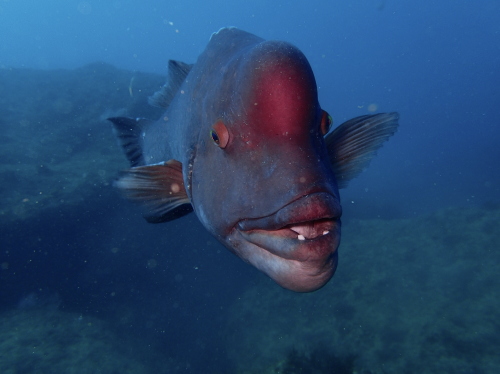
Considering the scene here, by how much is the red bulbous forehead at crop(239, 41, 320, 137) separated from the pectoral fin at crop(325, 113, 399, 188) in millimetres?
1158

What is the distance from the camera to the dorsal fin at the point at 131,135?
196 inches

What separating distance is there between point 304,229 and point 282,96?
31.3 inches

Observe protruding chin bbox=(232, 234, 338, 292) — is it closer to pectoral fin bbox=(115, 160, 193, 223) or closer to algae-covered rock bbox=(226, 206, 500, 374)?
pectoral fin bbox=(115, 160, 193, 223)

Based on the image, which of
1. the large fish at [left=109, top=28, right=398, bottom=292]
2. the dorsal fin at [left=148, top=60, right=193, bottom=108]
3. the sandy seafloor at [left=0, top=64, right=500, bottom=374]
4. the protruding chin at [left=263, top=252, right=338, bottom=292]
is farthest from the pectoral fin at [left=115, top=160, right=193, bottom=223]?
the sandy seafloor at [left=0, top=64, right=500, bottom=374]

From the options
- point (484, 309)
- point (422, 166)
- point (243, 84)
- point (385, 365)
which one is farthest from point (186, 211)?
point (422, 166)

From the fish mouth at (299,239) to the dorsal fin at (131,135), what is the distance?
357cm

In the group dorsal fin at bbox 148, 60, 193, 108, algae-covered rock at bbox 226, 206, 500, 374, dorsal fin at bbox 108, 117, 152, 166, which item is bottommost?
algae-covered rock at bbox 226, 206, 500, 374

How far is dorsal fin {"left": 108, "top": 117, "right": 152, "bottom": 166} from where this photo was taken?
16.4ft

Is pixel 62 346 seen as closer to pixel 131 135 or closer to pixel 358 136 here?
pixel 131 135

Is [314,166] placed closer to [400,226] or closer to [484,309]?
[484,309]

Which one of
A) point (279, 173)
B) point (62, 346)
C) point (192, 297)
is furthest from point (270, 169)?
point (192, 297)

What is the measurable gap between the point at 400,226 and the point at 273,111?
15.7 m

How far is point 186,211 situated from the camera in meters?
3.91

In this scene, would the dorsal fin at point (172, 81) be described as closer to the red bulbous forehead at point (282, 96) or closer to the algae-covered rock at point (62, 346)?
the red bulbous forehead at point (282, 96)
